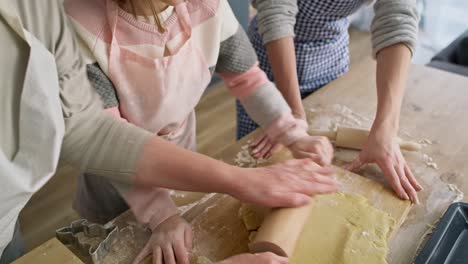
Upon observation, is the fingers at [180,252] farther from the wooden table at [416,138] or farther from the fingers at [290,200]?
the fingers at [290,200]

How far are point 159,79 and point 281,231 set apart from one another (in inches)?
14.3

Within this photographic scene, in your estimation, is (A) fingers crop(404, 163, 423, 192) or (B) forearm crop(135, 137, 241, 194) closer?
(B) forearm crop(135, 137, 241, 194)

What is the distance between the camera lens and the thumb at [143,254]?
2.73ft

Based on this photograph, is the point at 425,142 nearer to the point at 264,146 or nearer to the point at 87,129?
the point at 264,146

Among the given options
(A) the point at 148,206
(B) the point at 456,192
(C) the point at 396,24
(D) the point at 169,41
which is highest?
(D) the point at 169,41

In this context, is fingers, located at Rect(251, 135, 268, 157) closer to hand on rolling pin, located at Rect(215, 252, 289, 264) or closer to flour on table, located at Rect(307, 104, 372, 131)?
flour on table, located at Rect(307, 104, 372, 131)

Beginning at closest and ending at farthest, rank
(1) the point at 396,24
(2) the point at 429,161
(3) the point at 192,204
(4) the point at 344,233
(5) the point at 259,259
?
(5) the point at 259,259 → (4) the point at 344,233 → (3) the point at 192,204 → (2) the point at 429,161 → (1) the point at 396,24

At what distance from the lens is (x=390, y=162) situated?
1.01 m

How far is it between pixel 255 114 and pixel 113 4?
400 mm

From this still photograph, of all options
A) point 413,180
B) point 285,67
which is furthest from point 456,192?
point 285,67

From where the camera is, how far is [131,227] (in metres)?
0.91

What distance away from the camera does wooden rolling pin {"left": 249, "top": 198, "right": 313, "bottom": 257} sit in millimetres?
767

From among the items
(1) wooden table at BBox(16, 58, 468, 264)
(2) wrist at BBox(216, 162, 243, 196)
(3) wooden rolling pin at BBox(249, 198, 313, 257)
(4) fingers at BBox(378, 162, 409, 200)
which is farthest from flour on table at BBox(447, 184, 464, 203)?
(2) wrist at BBox(216, 162, 243, 196)

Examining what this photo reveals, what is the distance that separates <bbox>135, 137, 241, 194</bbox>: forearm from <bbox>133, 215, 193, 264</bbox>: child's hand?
8cm
